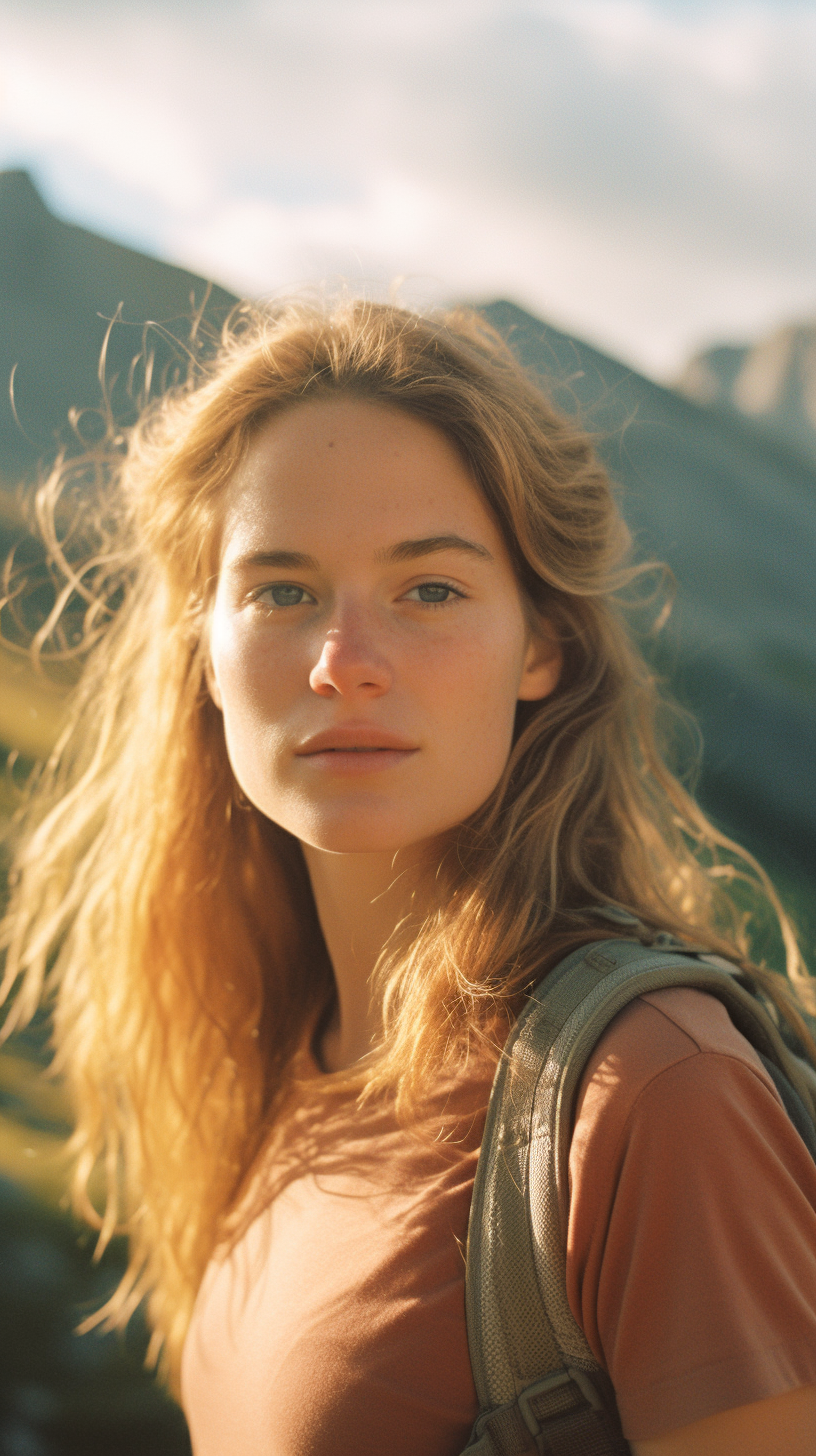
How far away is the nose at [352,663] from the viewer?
1.43 meters

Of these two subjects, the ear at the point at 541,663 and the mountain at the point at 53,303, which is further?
the mountain at the point at 53,303

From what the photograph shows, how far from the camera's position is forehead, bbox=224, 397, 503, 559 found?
1483 mm

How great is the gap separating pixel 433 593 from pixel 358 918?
598 millimetres

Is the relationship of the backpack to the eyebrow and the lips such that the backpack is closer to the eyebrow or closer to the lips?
the lips

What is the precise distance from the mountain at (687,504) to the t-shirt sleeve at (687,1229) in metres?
1.55

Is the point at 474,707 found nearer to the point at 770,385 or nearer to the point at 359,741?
the point at 359,741

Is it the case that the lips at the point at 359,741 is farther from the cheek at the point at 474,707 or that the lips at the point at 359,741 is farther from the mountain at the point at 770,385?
the mountain at the point at 770,385

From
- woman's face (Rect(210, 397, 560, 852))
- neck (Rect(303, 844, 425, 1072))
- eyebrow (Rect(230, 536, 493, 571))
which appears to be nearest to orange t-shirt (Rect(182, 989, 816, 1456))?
neck (Rect(303, 844, 425, 1072))

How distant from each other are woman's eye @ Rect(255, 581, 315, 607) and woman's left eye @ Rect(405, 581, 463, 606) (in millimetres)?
154

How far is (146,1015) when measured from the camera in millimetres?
2238

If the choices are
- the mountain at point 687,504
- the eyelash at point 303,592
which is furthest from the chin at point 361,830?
the mountain at point 687,504

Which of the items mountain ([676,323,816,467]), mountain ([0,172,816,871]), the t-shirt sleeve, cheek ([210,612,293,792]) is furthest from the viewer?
mountain ([676,323,816,467])

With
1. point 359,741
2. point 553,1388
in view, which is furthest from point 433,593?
point 553,1388

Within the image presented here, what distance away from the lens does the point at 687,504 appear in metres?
3.28
